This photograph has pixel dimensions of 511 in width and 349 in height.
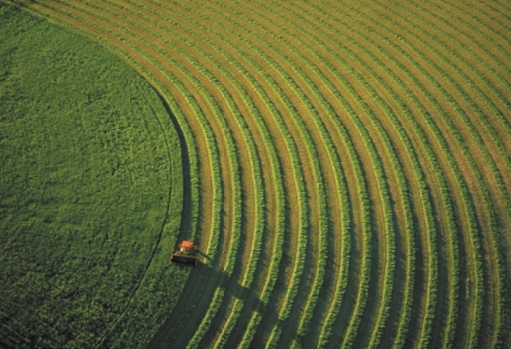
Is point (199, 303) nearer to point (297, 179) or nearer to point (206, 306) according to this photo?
point (206, 306)

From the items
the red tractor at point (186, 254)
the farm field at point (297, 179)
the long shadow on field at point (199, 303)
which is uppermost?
the farm field at point (297, 179)

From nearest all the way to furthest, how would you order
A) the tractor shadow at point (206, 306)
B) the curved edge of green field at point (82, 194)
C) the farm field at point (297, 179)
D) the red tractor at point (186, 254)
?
the curved edge of green field at point (82, 194)
the tractor shadow at point (206, 306)
the farm field at point (297, 179)
the red tractor at point (186, 254)

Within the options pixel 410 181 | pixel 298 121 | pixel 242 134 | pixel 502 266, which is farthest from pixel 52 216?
pixel 502 266

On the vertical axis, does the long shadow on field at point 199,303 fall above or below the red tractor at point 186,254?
below

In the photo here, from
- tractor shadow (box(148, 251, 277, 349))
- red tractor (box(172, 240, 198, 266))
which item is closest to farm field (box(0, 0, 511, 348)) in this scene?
tractor shadow (box(148, 251, 277, 349))

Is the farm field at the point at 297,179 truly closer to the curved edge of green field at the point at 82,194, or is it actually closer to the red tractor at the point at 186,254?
the curved edge of green field at the point at 82,194

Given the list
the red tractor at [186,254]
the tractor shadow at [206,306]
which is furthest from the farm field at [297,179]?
the red tractor at [186,254]

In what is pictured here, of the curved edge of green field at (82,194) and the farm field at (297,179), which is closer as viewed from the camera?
the curved edge of green field at (82,194)

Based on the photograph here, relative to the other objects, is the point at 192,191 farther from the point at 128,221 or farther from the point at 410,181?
the point at 410,181

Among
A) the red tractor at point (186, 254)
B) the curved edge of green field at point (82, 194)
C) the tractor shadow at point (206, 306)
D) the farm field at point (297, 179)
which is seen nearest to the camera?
the curved edge of green field at point (82, 194)
